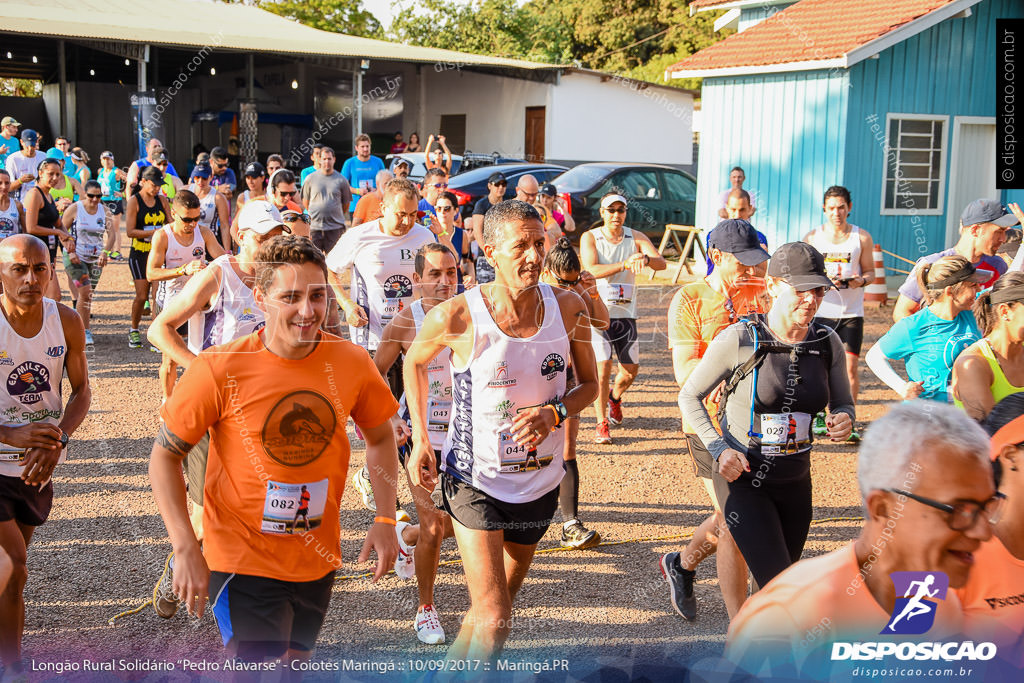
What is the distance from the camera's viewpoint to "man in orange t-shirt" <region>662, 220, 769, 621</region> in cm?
465

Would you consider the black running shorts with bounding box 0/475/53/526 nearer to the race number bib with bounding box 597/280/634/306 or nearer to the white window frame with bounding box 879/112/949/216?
the race number bib with bounding box 597/280/634/306

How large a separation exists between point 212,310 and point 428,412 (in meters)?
1.25

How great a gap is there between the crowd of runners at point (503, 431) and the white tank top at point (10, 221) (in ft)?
17.9

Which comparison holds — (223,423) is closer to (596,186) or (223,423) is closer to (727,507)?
(727,507)

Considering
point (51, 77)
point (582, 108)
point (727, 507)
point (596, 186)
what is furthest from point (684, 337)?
point (51, 77)

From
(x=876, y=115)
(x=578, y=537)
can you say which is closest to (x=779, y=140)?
(x=876, y=115)

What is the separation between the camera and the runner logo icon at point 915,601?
2250mm

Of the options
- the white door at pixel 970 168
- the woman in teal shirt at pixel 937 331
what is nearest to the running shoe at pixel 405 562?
the woman in teal shirt at pixel 937 331

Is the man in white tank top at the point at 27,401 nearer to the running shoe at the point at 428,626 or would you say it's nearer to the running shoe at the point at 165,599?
the running shoe at the point at 165,599

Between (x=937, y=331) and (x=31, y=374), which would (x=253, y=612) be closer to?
(x=31, y=374)

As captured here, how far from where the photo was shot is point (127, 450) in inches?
295

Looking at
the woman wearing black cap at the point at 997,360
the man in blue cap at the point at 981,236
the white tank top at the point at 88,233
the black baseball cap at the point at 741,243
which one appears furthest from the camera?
the white tank top at the point at 88,233

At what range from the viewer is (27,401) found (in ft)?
13.3

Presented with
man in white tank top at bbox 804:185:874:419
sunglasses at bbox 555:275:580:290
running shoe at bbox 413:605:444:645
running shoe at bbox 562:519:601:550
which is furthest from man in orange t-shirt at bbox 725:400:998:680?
man in white tank top at bbox 804:185:874:419
